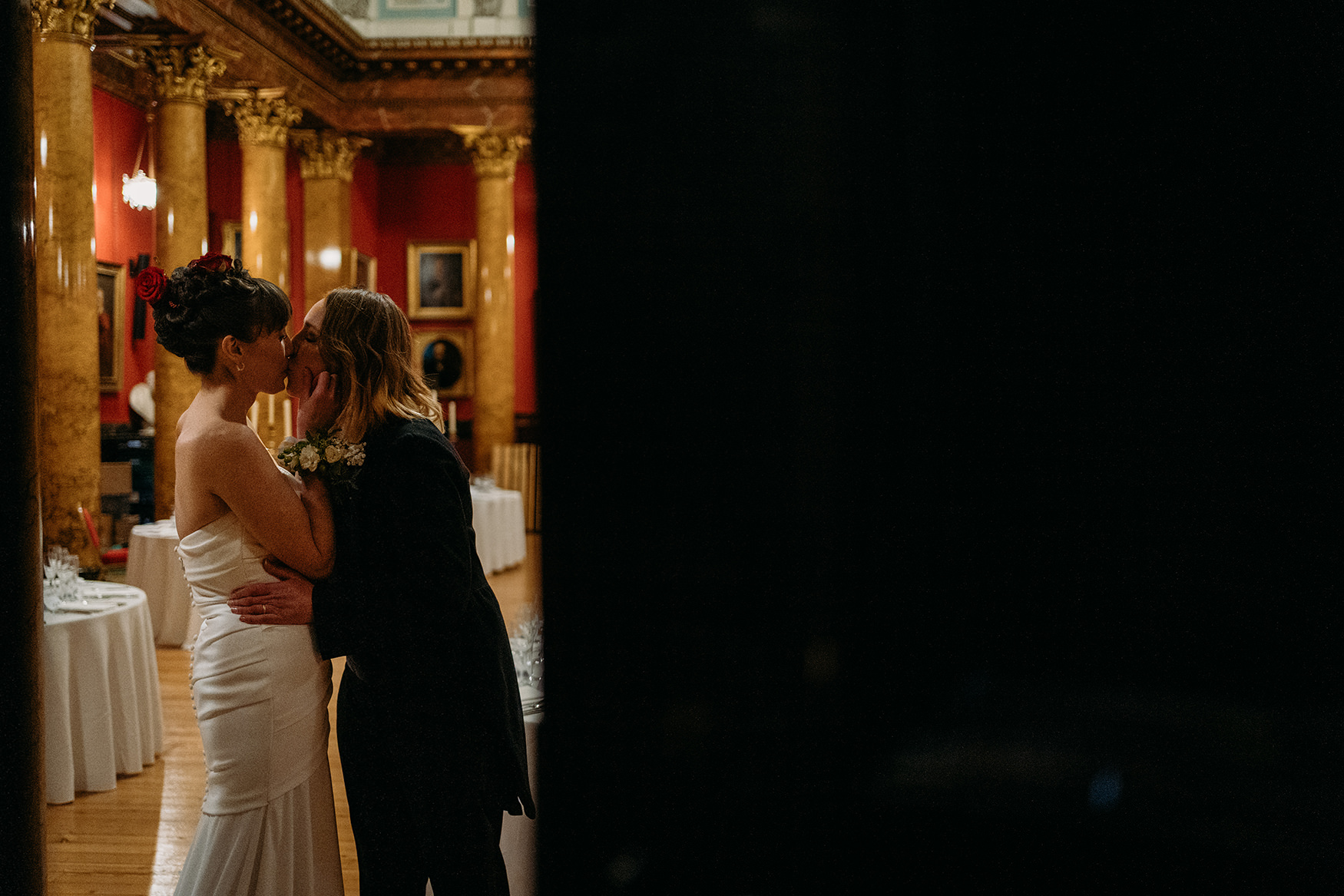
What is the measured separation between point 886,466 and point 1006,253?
21 centimetres

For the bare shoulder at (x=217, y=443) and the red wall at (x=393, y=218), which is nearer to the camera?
the bare shoulder at (x=217, y=443)

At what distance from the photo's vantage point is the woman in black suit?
1.84 meters

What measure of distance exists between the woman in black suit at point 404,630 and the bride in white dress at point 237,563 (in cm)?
6

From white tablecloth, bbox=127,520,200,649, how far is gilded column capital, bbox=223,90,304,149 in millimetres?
4765

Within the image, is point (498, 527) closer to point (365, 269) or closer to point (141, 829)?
point (365, 269)

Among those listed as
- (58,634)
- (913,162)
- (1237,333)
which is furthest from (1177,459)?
(58,634)

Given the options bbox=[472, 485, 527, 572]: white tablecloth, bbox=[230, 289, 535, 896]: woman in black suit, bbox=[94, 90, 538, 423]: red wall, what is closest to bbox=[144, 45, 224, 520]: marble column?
bbox=[472, 485, 527, 572]: white tablecloth

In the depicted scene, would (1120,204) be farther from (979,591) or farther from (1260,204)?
(979,591)

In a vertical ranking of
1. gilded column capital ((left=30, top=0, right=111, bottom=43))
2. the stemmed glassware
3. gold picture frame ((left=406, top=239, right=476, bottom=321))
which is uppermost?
gilded column capital ((left=30, top=0, right=111, bottom=43))

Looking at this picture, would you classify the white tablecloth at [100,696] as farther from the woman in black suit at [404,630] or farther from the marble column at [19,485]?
the marble column at [19,485]

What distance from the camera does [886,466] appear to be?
845 mm

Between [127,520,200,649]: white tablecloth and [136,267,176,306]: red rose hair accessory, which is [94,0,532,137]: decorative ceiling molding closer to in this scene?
[127,520,200,649]: white tablecloth

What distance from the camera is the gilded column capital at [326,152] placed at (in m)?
10.5

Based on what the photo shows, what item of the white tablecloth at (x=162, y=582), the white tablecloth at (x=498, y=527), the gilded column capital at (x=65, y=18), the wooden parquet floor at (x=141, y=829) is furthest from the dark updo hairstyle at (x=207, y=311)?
the white tablecloth at (x=498, y=527)
